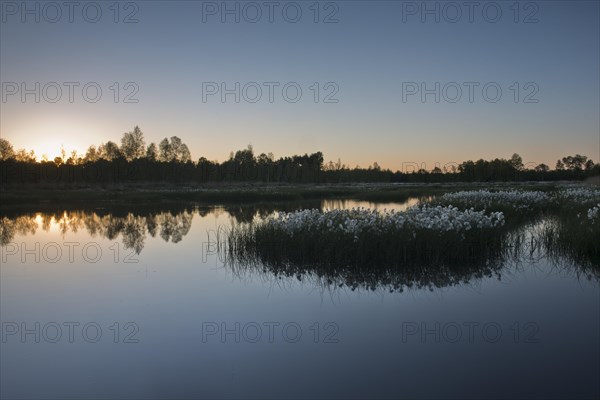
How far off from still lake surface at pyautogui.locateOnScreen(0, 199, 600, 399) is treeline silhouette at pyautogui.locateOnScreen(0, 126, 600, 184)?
76436 mm

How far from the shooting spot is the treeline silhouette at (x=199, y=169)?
85312 millimetres

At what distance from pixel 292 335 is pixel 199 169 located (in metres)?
99.7

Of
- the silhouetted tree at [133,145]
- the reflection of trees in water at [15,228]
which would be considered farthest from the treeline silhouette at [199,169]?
the reflection of trees in water at [15,228]

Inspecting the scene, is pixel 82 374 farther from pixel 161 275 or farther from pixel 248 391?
pixel 161 275

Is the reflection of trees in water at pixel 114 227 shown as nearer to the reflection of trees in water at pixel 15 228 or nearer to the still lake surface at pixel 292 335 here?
the reflection of trees in water at pixel 15 228

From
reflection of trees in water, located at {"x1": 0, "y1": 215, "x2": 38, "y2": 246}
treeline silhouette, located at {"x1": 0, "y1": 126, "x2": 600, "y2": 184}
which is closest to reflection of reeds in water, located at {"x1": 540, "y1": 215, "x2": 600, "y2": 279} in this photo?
reflection of trees in water, located at {"x1": 0, "y1": 215, "x2": 38, "y2": 246}

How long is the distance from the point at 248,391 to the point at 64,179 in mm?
91084

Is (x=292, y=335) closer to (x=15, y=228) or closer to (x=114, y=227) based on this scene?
(x=114, y=227)

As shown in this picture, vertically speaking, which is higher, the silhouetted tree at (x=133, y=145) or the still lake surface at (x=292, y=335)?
the silhouetted tree at (x=133, y=145)

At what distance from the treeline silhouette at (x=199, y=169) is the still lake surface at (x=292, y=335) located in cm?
7644

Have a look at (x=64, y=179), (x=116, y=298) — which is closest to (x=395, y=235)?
(x=116, y=298)

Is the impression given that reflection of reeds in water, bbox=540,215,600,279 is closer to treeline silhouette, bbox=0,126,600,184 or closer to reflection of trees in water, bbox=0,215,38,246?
reflection of trees in water, bbox=0,215,38,246

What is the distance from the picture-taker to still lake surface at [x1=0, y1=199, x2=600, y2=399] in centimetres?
589

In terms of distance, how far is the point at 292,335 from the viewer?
25.5 feet
